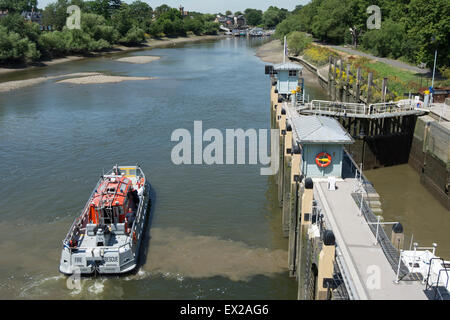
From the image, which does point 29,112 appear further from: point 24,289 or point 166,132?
point 24,289

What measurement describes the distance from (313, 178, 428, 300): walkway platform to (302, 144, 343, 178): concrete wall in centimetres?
41

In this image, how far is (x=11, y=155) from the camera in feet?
123

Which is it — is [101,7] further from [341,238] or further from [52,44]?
[341,238]

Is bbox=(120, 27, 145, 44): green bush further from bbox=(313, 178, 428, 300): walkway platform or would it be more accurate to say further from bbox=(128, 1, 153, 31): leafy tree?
bbox=(313, 178, 428, 300): walkway platform

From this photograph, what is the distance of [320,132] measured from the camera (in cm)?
1875

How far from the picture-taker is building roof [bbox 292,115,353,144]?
1839 cm

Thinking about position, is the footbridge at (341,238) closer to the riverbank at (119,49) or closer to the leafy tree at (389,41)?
the leafy tree at (389,41)

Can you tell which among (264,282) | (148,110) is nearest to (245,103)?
(148,110)

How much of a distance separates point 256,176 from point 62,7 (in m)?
121

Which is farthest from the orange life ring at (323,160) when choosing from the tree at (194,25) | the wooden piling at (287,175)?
the tree at (194,25)

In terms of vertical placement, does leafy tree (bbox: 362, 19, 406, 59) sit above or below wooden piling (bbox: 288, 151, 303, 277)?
above

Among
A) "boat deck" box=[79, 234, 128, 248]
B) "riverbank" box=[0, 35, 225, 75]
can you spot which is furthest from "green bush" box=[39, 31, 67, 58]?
"boat deck" box=[79, 234, 128, 248]

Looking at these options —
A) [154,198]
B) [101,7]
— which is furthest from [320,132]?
[101,7]

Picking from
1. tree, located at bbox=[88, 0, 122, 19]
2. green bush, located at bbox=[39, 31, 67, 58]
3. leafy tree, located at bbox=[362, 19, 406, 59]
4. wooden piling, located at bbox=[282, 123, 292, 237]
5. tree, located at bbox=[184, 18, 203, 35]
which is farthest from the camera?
tree, located at bbox=[184, 18, 203, 35]
